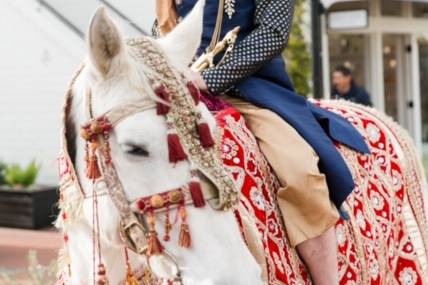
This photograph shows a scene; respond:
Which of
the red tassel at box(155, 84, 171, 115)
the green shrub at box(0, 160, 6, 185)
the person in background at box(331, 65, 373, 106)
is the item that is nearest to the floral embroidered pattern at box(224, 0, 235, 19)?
the red tassel at box(155, 84, 171, 115)

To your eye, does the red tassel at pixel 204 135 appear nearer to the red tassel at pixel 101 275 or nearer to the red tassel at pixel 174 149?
the red tassel at pixel 174 149

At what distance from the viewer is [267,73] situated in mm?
2756

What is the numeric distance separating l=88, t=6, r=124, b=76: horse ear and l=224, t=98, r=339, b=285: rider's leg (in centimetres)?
77

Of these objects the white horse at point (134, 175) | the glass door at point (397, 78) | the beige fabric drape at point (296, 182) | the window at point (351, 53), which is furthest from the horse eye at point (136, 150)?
the glass door at point (397, 78)

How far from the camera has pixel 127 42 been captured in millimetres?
2143

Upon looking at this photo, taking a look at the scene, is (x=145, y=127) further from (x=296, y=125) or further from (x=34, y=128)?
(x=34, y=128)

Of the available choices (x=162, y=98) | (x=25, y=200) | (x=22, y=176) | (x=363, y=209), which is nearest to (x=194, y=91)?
(x=162, y=98)

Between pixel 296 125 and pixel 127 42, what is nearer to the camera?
pixel 127 42

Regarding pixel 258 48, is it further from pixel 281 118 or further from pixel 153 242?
pixel 153 242

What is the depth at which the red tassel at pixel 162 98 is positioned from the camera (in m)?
2.02

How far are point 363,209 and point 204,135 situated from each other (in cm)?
122

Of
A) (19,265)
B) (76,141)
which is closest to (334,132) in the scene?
(76,141)

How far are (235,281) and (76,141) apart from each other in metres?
0.66

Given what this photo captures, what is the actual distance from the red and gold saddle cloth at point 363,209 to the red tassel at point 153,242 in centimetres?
40
